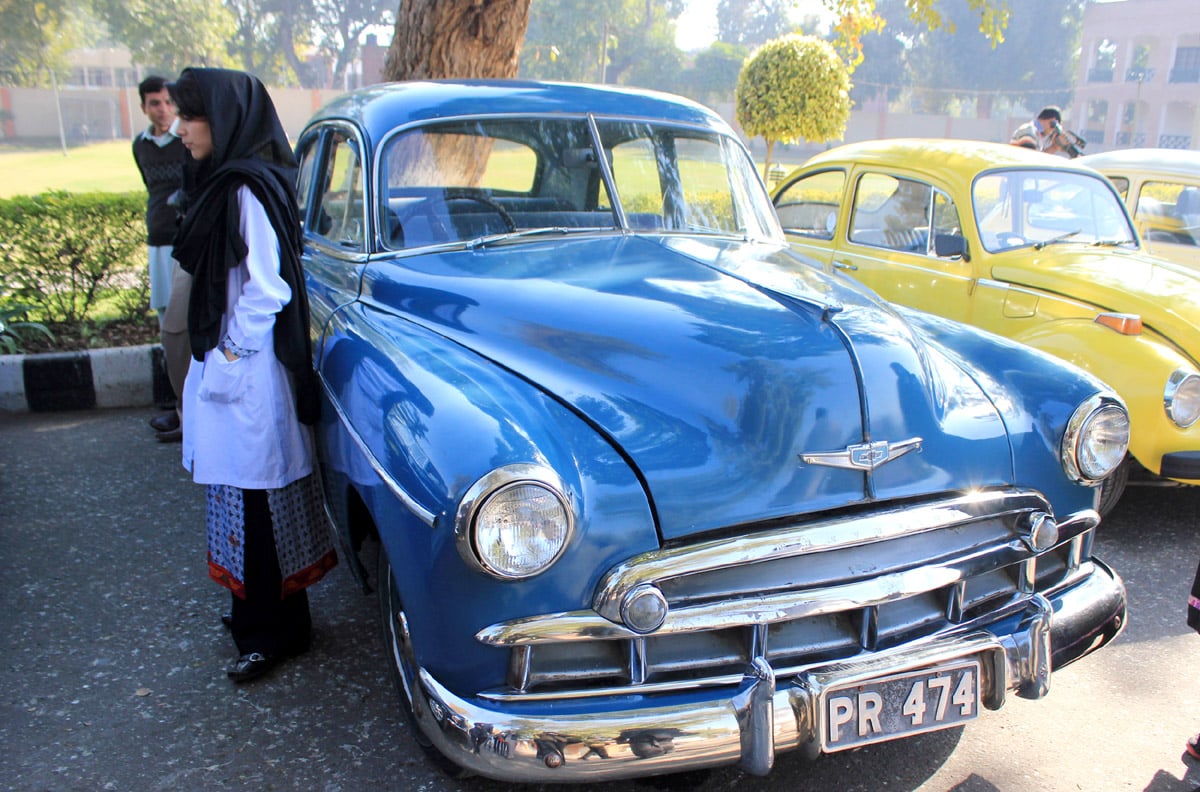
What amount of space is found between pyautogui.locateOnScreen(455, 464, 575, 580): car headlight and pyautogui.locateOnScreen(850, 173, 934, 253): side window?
3.96 meters

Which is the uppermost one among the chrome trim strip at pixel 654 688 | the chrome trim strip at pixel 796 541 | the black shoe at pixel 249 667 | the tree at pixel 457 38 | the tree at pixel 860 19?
the tree at pixel 860 19

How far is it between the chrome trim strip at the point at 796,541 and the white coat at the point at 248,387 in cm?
128

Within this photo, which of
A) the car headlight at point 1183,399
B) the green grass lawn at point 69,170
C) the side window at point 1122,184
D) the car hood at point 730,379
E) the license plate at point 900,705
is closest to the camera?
the license plate at point 900,705

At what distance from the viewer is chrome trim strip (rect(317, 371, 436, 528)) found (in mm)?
2055

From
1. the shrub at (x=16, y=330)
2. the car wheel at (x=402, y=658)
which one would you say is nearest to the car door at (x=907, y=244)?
the car wheel at (x=402, y=658)

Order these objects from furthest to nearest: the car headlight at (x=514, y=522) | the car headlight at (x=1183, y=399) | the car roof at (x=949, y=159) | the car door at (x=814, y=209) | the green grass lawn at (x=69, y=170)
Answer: the green grass lawn at (x=69, y=170) < the car door at (x=814, y=209) < the car roof at (x=949, y=159) < the car headlight at (x=1183, y=399) < the car headlight at (x=514, y=522)

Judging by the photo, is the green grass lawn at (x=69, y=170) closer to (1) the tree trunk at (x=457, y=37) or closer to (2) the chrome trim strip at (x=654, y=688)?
(1) the tree trunk at (x=457, y=37)

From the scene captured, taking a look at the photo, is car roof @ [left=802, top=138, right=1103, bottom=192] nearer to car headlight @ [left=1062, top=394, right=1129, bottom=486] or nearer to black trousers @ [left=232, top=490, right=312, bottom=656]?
car headlight @ [left=1062, top=394, right=1129, bottom=486]

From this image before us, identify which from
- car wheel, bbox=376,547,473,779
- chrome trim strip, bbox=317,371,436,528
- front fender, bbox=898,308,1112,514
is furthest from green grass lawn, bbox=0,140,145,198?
front fender, bbox=898,308,1112,514

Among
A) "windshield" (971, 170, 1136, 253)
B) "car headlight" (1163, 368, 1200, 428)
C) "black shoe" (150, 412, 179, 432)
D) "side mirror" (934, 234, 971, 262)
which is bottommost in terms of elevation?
"black shoe" (150, 412, 179, 432)

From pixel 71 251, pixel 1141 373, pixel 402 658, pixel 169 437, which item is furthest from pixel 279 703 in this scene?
pixel 71 251

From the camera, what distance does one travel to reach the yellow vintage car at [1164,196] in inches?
248

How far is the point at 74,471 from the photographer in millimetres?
4676

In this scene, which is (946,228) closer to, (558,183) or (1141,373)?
(1141,373)
